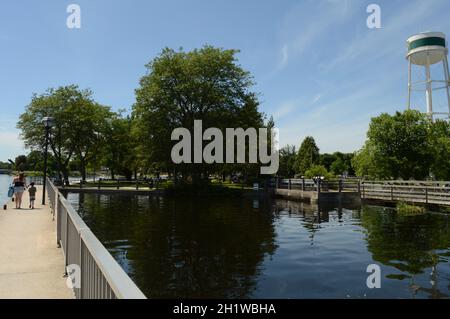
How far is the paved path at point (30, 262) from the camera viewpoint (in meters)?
6.05

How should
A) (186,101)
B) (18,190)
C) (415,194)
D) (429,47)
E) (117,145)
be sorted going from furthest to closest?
(117,145) → (429,47) → (186,101) → (415,194) → (18,190)

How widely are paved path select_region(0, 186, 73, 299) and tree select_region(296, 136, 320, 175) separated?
74.3 m

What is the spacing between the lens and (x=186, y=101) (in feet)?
154

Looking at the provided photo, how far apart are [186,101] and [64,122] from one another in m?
20.6

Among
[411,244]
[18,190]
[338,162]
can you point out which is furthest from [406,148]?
[338,162]

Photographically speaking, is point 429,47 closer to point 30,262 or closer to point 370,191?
point 370,191

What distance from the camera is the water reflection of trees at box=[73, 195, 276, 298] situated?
905 centimetres

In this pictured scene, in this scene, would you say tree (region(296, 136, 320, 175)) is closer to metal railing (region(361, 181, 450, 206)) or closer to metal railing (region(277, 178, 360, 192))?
metal railing (region(277, 178, 360, 192))

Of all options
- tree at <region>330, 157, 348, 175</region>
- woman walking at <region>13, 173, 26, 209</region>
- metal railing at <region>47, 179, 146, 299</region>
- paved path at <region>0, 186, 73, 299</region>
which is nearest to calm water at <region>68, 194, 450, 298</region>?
paved path at <region>0, 186, 73, 299</region>

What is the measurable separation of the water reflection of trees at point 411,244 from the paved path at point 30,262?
Answer: 7645 millimetres

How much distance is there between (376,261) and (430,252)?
2.60 meters

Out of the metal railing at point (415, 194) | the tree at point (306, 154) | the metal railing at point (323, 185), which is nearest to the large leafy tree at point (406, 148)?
the metal railing at point (323, 185)

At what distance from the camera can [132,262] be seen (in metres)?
11.1

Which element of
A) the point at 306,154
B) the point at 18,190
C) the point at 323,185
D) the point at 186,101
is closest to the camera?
the point at 18,190
